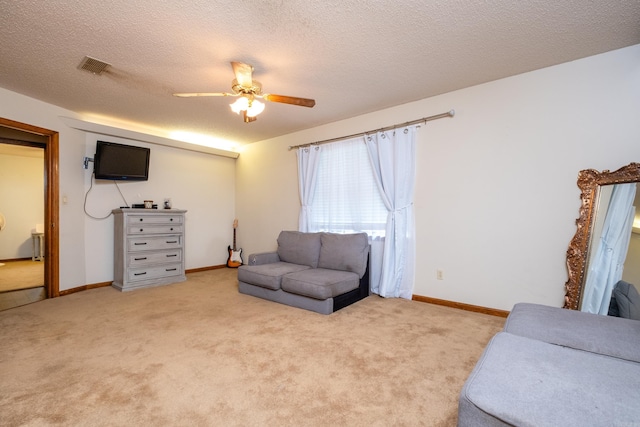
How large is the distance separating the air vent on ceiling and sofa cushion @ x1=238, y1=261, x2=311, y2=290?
8.58ft

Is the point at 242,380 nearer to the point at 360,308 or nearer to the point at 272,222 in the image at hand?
the point at 360,308

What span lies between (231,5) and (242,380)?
2.51 meters

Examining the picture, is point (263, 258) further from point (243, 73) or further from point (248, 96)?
point (243, 73)

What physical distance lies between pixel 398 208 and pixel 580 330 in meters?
2.22

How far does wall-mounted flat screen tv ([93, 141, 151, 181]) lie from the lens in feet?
13.0

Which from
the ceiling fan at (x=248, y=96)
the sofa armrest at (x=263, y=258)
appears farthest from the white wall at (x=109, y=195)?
the ceiling fan at (x=248, y=96)

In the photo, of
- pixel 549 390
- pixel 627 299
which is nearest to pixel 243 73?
pixel 549 390

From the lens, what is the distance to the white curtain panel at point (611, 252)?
2.35 m

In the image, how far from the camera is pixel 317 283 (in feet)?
9.85

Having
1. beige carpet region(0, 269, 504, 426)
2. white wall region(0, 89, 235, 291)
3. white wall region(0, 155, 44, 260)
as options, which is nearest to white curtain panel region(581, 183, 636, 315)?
beige carpet region(0, 269, 504, 426)

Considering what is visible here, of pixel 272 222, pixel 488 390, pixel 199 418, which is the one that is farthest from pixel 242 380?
pixel 272 222

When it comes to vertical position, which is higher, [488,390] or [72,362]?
[488,390]

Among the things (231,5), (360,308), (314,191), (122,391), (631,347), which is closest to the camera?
(631,347)

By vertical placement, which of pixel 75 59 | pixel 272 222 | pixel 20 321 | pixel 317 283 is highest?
pixel 75 59
